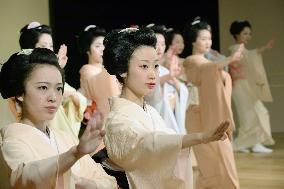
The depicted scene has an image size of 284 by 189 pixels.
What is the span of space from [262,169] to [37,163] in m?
3.92

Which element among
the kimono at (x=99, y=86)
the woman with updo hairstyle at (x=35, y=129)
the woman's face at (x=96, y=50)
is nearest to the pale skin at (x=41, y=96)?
the woman with updo hairstyle at (x=35, y=129)

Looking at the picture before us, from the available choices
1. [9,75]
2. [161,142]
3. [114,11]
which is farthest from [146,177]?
[114,11]

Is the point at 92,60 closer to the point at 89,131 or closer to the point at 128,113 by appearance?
the point at 128,113

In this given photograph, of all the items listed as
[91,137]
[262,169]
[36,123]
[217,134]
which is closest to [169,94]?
[262,169]

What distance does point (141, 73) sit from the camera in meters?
2.58

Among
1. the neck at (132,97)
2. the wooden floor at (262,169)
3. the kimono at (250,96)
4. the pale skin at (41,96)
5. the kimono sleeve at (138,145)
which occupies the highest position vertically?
the pale skin at (41,96)

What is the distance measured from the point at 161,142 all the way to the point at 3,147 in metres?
0.59

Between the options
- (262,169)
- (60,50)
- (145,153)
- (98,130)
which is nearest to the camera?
Result: (98,130)

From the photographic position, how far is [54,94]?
2109mm

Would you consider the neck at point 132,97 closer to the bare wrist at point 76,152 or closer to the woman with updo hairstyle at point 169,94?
the bare wrist at point 76,152

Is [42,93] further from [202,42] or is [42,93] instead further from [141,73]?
[202,42]

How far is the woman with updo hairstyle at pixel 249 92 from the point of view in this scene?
689 centimetres

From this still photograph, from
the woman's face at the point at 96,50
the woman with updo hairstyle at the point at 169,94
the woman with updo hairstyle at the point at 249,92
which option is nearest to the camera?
the woman with updo hairstyle at the point at 169,94

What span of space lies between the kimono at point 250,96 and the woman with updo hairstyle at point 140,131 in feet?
14.5
